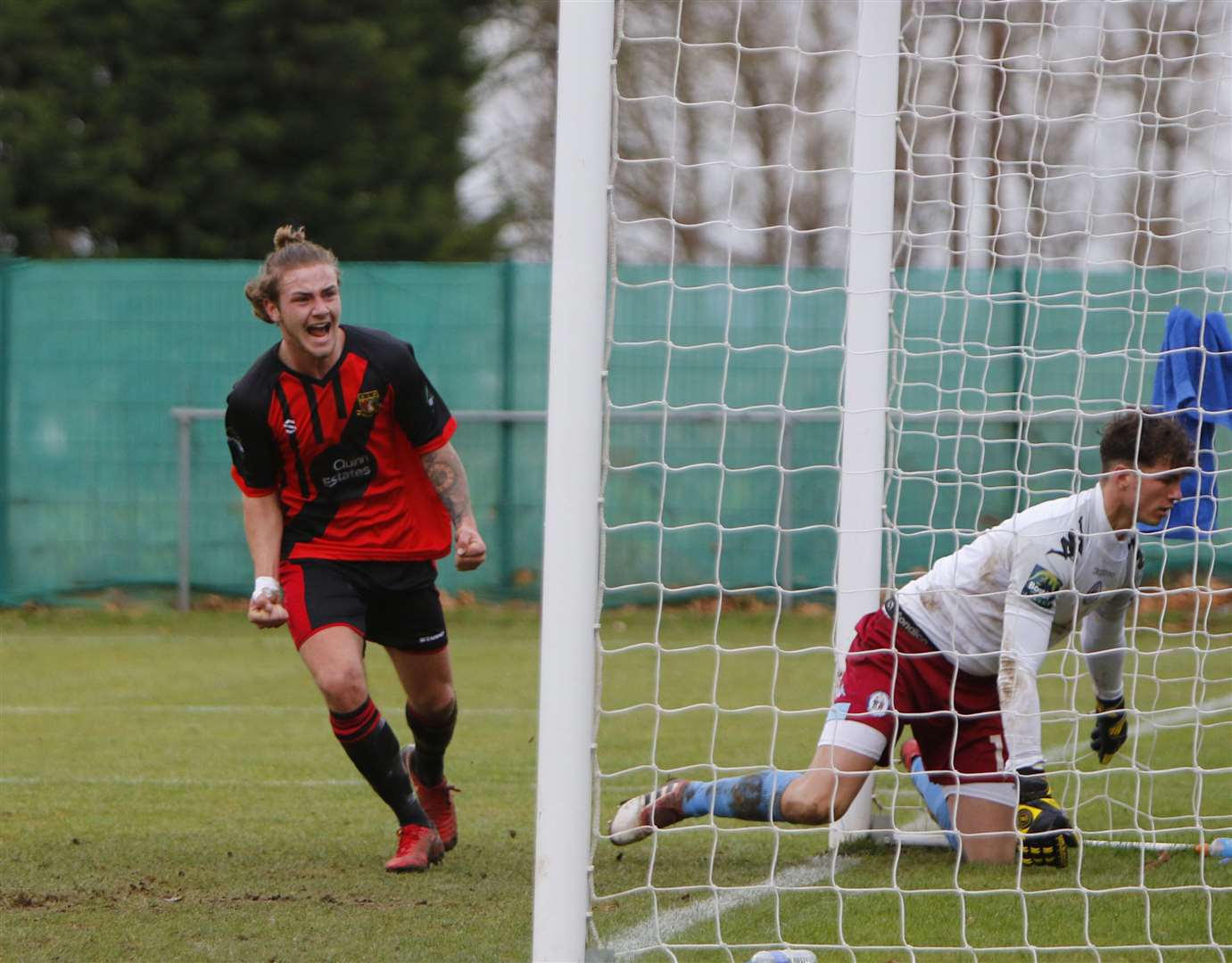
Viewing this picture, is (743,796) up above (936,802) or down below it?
above

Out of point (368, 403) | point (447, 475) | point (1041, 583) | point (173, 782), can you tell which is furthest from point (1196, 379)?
point (173, 782)

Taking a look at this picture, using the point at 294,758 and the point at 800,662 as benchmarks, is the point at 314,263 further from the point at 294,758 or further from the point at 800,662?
the point at 800,662

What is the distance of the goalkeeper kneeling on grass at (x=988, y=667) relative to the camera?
4508mm

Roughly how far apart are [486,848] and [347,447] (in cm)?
143

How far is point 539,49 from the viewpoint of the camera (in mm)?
24406

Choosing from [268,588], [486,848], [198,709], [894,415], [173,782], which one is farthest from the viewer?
[198,709]

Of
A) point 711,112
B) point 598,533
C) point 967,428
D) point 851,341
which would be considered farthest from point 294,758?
point 711,112

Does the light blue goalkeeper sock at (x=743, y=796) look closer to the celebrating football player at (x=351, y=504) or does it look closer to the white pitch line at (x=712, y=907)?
A: the white pitch line at (x=712, y=907)

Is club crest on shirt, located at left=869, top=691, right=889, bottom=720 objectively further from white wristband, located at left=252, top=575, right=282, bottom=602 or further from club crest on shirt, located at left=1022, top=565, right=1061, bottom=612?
white wristband, located at left=252, top=575, right=282, bottom=602

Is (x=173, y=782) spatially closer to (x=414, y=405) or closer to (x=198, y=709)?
(x=198, y=709)

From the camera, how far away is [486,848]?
5371mm

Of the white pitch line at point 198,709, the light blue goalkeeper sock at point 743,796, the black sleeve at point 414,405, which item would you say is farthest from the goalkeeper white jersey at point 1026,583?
the white pitch line at point 198,709

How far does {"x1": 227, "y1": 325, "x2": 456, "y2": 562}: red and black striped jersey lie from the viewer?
500cm

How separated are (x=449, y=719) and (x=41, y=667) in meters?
5.84
